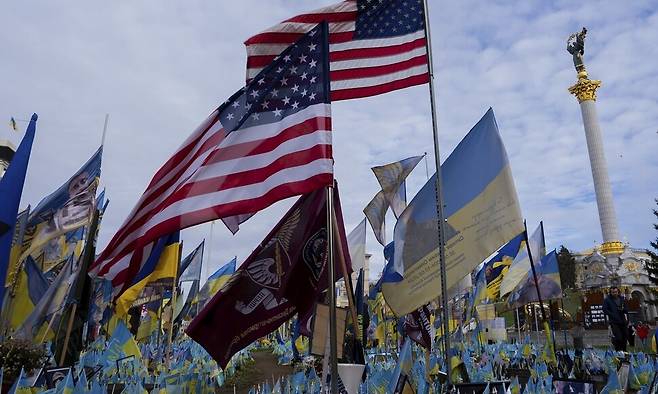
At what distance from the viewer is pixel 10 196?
5.28 metres

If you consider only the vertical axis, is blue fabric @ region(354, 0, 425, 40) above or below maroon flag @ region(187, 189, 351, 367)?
above

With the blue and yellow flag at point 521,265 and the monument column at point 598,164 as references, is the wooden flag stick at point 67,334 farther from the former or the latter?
the monument column at point 598,164

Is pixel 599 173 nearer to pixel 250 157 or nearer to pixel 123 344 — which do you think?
pixel 123 344

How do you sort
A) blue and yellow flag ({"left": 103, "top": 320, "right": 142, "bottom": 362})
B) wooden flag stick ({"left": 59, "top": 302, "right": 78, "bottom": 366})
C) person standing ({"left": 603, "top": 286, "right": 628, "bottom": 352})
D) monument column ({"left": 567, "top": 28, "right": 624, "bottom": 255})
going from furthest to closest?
1. monument column ({"left": 567, "top": 28, "right": 624, "bottom": 255})
2. person standing ({"left": 603, "top": 286, "right": 628, "bottom": 352})
3. blue and yellow flag ({"left": 103, "top": 320, "right": 142, "bottom": 362})
4. wooden flag stick ({"left": 59, "top": 302, "right": 78, "bottom": 366})

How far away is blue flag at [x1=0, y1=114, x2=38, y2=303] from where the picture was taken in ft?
16.3

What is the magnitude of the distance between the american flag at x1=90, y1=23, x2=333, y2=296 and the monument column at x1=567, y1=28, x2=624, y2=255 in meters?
57.9

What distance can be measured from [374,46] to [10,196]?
4.62 meters

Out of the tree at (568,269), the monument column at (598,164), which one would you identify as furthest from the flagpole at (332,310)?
the tree at (568,269)

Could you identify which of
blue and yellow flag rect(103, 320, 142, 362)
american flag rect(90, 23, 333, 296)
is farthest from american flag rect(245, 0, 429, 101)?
blue and yellow flag rect(103, 320, 142, 362)

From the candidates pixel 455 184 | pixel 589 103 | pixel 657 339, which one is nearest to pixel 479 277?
pixel 657 339

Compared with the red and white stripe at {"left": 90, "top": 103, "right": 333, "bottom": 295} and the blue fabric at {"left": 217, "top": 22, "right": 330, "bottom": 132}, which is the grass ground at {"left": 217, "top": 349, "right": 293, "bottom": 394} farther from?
the blue fabric at {"left": 217, "top": 22, "right": 330, "bottom": 132}

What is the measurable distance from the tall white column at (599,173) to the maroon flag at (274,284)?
2227 inches

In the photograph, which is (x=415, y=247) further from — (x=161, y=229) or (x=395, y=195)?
(x=395, y=195)

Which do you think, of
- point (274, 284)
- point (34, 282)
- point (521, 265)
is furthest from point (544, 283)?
point (34, 282)
